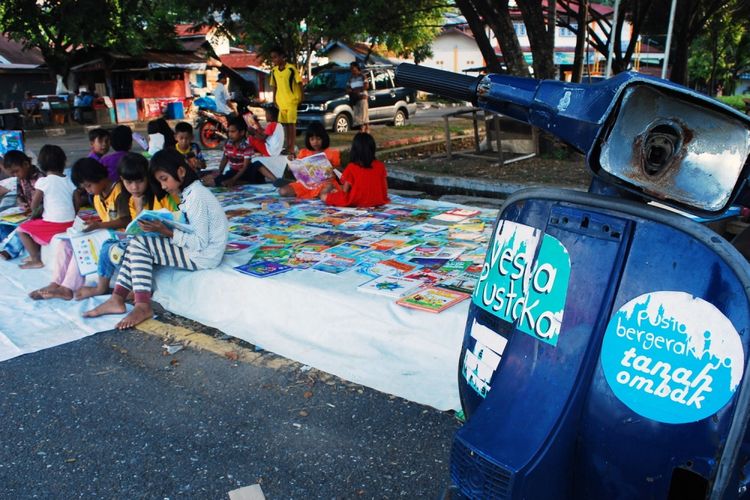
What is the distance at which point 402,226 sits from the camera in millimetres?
4863

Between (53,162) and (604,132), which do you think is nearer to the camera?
(604,132)

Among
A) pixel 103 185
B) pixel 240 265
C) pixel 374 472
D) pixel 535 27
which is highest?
pixel 535 27

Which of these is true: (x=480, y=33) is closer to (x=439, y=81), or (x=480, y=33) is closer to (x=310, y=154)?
(x=310, y=154)

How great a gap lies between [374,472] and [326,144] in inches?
168

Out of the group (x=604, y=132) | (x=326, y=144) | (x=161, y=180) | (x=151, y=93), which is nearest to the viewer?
(x=604, y=132)

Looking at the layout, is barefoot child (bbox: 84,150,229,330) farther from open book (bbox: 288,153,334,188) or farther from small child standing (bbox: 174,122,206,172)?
small child standing (bbox: 174,122,206,172)

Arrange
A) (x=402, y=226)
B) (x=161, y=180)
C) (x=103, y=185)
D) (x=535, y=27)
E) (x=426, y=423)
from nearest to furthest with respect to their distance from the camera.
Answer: (x=426, y=423) < (x=161, y=180) < (x=103, y=185) < (x=402, y=226) < (x=535, y=27)

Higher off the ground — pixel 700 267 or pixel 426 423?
pixel 700 267

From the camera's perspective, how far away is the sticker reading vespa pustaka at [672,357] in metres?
1.19

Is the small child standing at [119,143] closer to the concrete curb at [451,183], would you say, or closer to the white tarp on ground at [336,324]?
the white tarp on ground at [336,324]

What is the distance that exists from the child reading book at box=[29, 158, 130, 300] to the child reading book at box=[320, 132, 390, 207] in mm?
1908

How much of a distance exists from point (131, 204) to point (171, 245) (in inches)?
22.7

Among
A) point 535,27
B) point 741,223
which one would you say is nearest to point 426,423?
point 741,223

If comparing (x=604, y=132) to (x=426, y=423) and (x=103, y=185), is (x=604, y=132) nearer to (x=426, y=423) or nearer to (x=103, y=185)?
(x=426, y=423)
